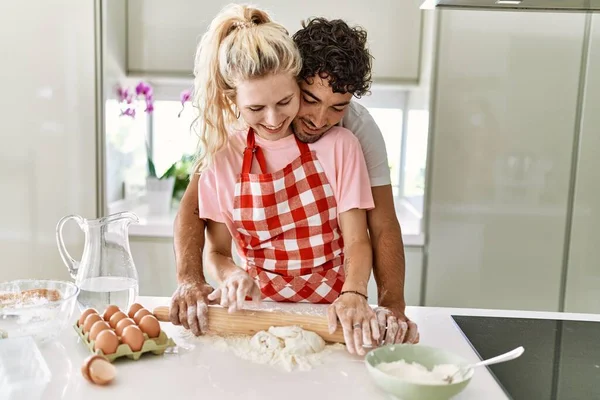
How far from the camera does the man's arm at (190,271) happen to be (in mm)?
1036

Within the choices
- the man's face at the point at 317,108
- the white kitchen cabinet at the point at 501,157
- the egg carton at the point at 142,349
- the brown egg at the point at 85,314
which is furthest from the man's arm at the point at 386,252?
the white kitchen cabinet at the point at 501,157

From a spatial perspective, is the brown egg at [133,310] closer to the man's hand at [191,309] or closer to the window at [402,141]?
the man's hand at [191,309]

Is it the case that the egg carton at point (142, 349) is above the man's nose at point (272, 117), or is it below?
below

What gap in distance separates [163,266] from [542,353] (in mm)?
1525

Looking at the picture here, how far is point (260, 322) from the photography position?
3.35ft

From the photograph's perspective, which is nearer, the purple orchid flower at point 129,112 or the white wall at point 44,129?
the white wall at point 44,129

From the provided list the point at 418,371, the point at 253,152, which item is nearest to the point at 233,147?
the point at 253,152

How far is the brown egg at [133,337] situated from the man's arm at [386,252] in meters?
0.46

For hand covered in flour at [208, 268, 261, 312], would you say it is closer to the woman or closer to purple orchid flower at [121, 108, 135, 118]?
the woman

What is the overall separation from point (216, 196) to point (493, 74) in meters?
1.28

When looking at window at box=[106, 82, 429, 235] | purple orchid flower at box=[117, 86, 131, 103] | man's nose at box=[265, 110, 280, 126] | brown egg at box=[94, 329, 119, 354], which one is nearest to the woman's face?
man's nose at box=[265, 110, 280, 126]

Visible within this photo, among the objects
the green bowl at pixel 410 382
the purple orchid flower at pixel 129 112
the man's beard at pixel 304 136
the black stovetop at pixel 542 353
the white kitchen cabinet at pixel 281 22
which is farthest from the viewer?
the purple orchid flower at pixel 129 112

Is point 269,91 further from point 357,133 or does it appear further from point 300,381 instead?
point 300,381

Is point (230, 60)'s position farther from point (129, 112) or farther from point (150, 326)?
point (129, 112)
